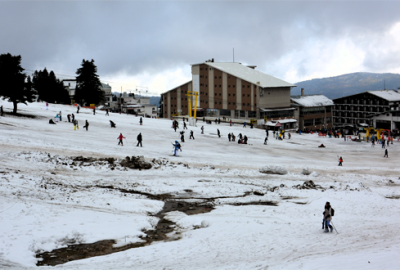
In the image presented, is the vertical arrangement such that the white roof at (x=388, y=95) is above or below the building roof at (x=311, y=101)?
above

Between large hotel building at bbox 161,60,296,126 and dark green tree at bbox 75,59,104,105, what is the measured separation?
2886cm

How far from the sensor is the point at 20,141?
31188 mm

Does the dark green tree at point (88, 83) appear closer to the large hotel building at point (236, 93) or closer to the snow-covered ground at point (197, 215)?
the large hotel building at point (236, 93)

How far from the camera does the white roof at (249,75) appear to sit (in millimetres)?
92456

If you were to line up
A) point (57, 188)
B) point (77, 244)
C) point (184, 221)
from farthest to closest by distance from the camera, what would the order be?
point (57, 188)
point (184, 221)
point (77, 244)

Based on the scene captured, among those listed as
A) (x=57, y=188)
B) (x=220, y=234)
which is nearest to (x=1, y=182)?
(x=57, y=188)

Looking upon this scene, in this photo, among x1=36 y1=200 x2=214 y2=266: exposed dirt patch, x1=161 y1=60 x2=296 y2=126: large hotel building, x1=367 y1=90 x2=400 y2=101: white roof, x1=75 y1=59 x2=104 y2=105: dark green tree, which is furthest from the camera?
x1=367 y1=90 x2=400 y2=101: white roof

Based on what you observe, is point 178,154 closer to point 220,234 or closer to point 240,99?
point 220,234

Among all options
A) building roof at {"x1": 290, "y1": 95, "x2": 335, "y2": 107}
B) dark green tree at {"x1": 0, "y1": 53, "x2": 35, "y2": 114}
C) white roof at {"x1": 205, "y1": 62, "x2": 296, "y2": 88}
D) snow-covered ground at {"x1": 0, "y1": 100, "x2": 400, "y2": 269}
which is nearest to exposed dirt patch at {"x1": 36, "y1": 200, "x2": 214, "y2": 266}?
snow-covered ground at {"x1": 0, "y1": 100, "x2": 400, "y2": 269}

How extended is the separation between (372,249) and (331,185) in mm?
13353

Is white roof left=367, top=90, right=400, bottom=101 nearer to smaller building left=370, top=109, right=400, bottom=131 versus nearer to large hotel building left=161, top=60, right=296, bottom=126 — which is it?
smaller building left=370, top=109, right=400, bottom=131

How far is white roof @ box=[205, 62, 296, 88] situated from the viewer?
9246 cm

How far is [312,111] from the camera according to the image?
105 m

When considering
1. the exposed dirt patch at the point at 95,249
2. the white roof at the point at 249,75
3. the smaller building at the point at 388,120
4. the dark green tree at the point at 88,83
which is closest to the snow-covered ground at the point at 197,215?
the exposed dirt patch at the point at 95,249
